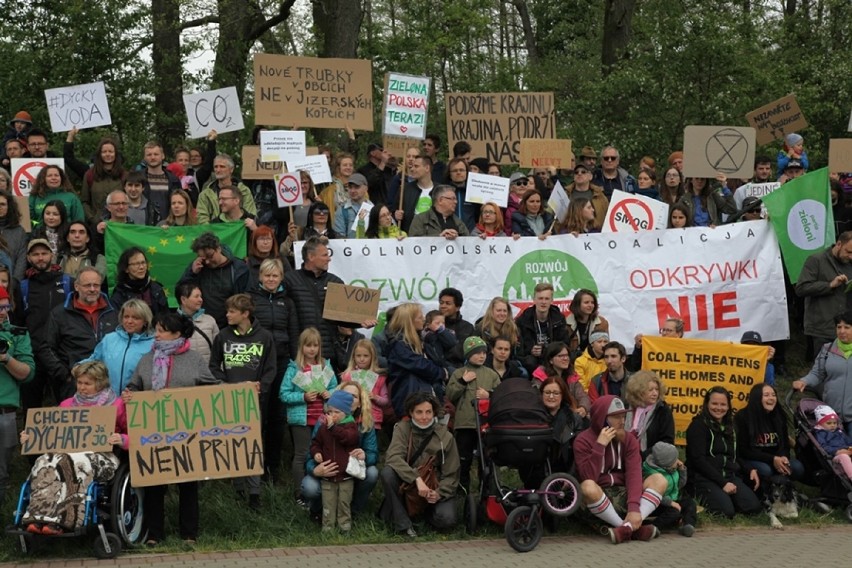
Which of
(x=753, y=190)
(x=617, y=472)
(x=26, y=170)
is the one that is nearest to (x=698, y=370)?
(x=617, y=472)

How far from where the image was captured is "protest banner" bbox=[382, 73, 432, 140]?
1562 cm

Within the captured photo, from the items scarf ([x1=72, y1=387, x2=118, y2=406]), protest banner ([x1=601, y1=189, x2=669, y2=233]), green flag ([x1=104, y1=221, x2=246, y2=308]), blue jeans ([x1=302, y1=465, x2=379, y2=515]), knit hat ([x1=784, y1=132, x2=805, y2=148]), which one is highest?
knit hat ([x1=784, y1=132, x2=805, y2=148])

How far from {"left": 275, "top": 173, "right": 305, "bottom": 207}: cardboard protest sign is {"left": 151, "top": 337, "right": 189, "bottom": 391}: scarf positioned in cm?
351

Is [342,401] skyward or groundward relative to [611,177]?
groundward

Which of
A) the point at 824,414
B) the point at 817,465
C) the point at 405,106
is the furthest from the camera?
the point at 405,106

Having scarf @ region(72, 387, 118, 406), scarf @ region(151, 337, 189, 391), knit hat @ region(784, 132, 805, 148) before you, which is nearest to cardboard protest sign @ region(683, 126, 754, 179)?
knit hat @ region(784, 132, 805, 148)

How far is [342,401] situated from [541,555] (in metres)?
2.13

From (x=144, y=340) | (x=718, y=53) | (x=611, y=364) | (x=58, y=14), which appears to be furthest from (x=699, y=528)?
(x=58, y=14)

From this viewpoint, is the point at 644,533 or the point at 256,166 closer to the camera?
the point at 644,533

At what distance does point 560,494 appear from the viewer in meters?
10.8

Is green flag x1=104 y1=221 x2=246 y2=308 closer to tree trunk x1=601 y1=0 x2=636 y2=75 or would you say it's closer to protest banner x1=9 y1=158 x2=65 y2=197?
protest banner x1=9 y1=158 x2=65 y2=197

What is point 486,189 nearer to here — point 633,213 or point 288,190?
point 633,213

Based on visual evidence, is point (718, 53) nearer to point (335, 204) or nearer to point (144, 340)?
point (335, 204)

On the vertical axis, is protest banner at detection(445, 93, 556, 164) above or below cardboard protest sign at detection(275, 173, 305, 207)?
above
